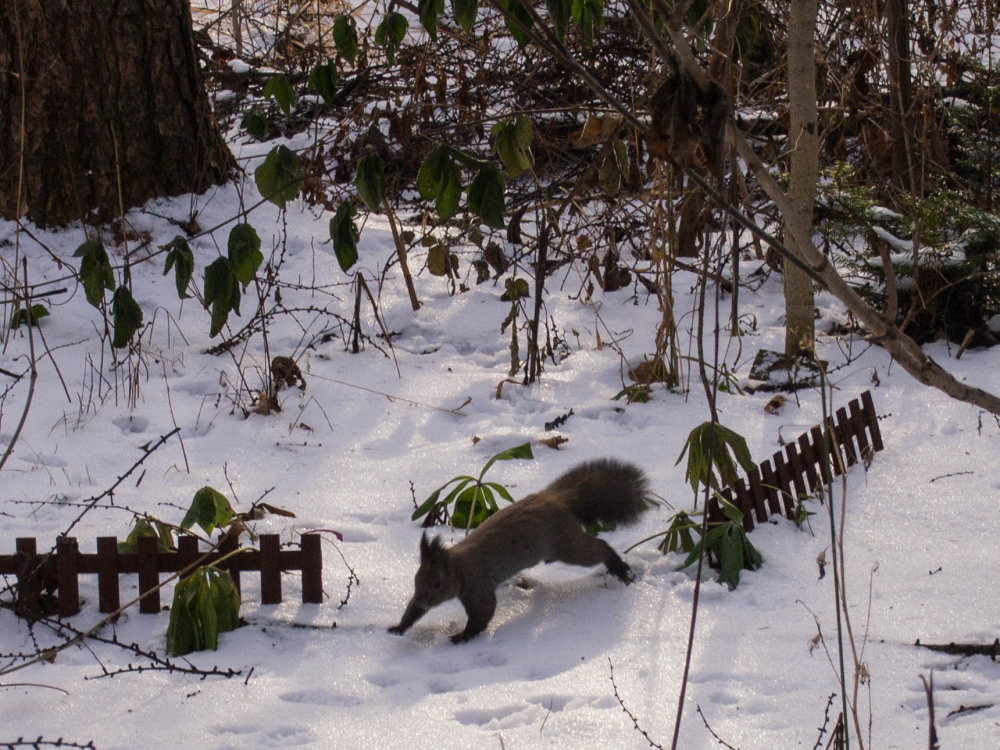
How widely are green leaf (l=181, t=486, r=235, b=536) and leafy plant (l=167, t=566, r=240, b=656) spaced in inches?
8.9

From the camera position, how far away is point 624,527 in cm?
396

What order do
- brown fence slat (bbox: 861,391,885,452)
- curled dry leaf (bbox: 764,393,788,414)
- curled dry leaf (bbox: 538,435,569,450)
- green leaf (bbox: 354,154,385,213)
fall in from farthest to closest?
1. curled dry leaf (bbox: 764,393,788,414)
2. curled dry leaf (bbox: 538,435,569,450)
3. brown fence slat (bbox: 861,391,885,452)
4. green leaf (bbox: 354,154,385,213)

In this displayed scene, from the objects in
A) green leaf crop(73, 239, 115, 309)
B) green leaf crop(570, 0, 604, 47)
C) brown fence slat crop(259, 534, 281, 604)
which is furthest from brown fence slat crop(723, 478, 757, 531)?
green leaf crop(73, 239, 115, 309)

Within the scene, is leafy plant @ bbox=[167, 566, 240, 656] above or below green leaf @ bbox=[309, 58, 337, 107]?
below

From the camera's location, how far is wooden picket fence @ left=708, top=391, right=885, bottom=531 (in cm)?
401

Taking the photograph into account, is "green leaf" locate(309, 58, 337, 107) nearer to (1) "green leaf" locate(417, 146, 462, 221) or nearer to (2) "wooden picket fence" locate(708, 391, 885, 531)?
(1) "green leaf" locate(417, 146, 462, 221)

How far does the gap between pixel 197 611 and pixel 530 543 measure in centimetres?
112

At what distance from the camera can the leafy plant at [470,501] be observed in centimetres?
385

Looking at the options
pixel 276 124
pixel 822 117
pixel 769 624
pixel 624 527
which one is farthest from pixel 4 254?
pixel 822 117

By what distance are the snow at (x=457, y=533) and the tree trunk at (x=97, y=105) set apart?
224mm

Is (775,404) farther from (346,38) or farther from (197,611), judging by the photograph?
(197,611)

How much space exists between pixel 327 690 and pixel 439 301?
4184 millimetres

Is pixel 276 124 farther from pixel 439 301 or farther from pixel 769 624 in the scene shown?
pixel 769 624

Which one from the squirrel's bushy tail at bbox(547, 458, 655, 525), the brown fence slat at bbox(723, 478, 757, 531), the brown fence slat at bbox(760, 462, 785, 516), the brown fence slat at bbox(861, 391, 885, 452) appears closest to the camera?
the squirrel's bushy tail at bbox(547, 458, 655, 525)
